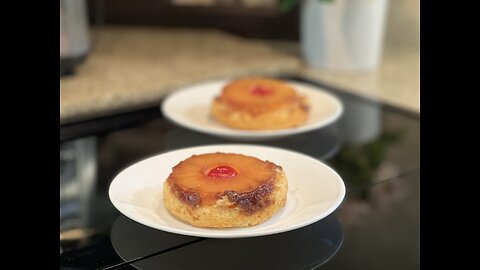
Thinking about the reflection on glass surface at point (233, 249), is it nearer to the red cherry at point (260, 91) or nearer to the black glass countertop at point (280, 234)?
the black glass countertop at point (280, 234)

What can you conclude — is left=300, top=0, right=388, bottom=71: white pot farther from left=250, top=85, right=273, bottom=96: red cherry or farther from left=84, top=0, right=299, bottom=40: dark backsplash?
left=250, top=85, right=273, bottom=96: red cherry

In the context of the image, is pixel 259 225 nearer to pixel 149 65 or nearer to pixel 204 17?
pixel 149 65

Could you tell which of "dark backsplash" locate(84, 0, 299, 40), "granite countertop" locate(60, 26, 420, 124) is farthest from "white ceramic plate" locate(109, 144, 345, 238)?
"dark backsplash" locate(84, 0, 299, 40)

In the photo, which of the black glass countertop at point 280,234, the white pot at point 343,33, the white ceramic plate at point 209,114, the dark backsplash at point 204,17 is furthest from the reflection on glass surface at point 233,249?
the dark backsplash at point 204,17

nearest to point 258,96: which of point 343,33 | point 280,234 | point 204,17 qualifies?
point 280,234
